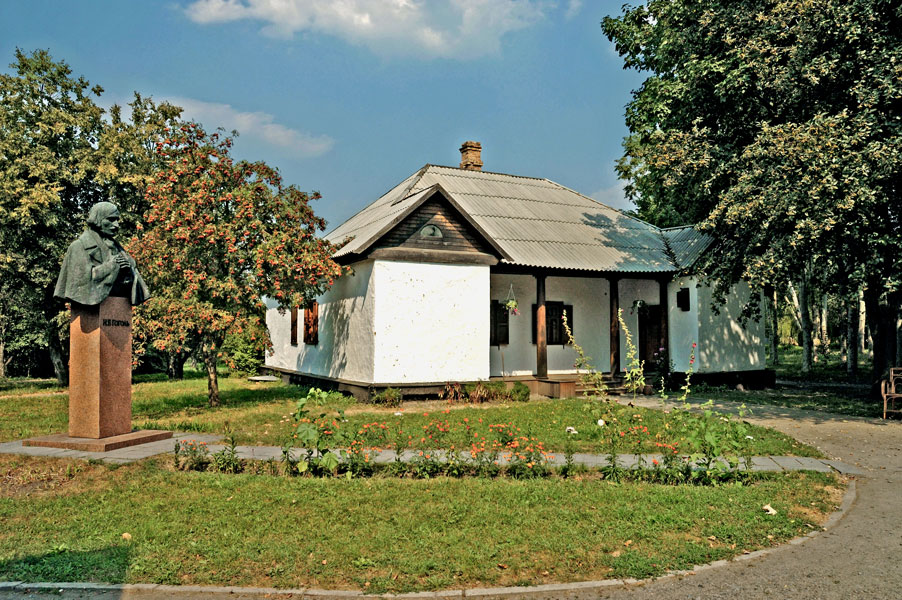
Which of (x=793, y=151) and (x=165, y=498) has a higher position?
(x=793, y=151)

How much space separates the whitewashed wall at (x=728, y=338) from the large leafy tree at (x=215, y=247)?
41.4 ft

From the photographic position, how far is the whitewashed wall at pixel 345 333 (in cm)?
1591

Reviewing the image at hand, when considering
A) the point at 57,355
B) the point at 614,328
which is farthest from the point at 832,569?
the point at 57,355

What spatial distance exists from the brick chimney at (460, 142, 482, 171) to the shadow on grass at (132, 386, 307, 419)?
11.3 m

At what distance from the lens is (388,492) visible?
22.9ft

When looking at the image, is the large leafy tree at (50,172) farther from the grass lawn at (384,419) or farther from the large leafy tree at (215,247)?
the large leafy tree at (215,247)

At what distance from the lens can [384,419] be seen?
12617mm

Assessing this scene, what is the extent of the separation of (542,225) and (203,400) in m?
12.2

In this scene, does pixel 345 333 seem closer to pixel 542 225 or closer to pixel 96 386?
pixel 542 225

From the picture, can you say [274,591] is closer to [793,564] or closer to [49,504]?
[49,504]

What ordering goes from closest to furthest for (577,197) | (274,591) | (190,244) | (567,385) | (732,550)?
(274,591), (732,550), (190,244), (567,385), (577,197)

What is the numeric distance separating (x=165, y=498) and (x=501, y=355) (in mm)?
13443

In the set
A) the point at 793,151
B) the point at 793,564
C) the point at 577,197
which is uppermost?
the point at 577,197

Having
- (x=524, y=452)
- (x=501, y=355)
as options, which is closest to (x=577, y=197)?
(x=501, y=355)
